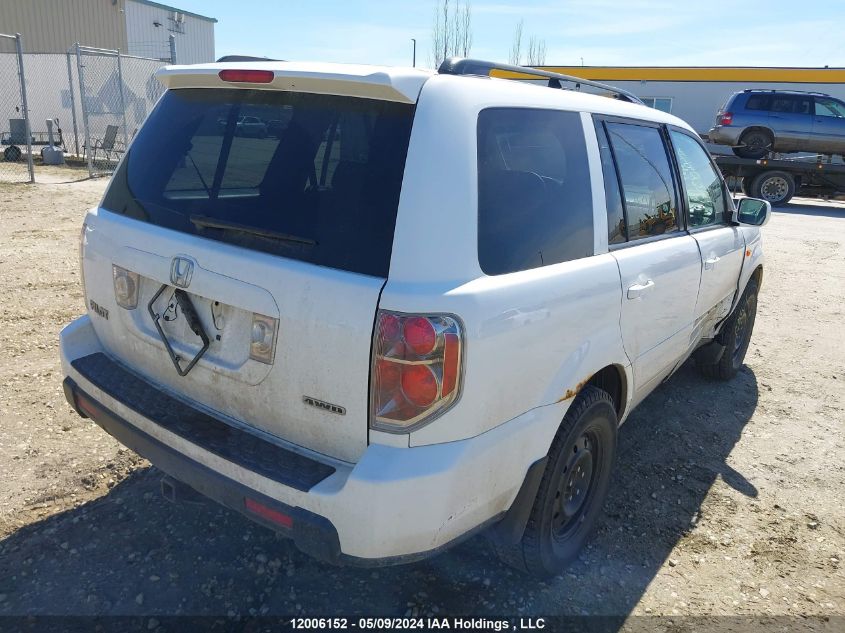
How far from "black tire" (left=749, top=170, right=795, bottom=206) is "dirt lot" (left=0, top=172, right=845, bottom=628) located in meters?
14.1

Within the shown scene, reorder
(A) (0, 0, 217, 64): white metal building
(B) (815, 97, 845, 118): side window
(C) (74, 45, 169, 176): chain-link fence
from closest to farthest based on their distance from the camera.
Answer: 1. (C) (74, 45, 169, 176): chain-link fence
2. (B) (815, 97, 845, 118): side window
3. (A) (0, 0, 217, 64): white metal building

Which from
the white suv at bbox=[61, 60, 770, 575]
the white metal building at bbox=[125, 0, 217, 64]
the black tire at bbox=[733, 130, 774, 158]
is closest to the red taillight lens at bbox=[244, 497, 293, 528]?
the white suv at bbox=[61, 60, 770, 575]

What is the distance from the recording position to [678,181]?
361 centimetres

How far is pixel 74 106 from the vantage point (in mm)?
15875

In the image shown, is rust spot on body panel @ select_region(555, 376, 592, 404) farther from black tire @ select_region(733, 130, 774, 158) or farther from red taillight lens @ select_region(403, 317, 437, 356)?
black tire @ select_region(733, 130, 774, 158)

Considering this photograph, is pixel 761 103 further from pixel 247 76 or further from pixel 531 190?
pixel 247 76

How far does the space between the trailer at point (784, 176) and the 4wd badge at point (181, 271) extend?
16.9 m

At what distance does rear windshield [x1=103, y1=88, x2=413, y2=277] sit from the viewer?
6.74ft

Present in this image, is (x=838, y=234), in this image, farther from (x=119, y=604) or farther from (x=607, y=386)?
(x=119, y=604)

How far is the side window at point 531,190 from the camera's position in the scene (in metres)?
2.18

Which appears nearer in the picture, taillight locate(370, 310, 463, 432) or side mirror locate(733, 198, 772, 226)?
taillight locate(370, 310, 463, 432)

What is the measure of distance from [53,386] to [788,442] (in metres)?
4.68

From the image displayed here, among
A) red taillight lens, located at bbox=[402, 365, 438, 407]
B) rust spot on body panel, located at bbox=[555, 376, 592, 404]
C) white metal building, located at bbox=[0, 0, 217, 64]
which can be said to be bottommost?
rust spot on body panel, located at bbox=[555, 376, 592, 404]

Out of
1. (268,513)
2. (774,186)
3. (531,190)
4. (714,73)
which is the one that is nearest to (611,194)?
(531,190)
